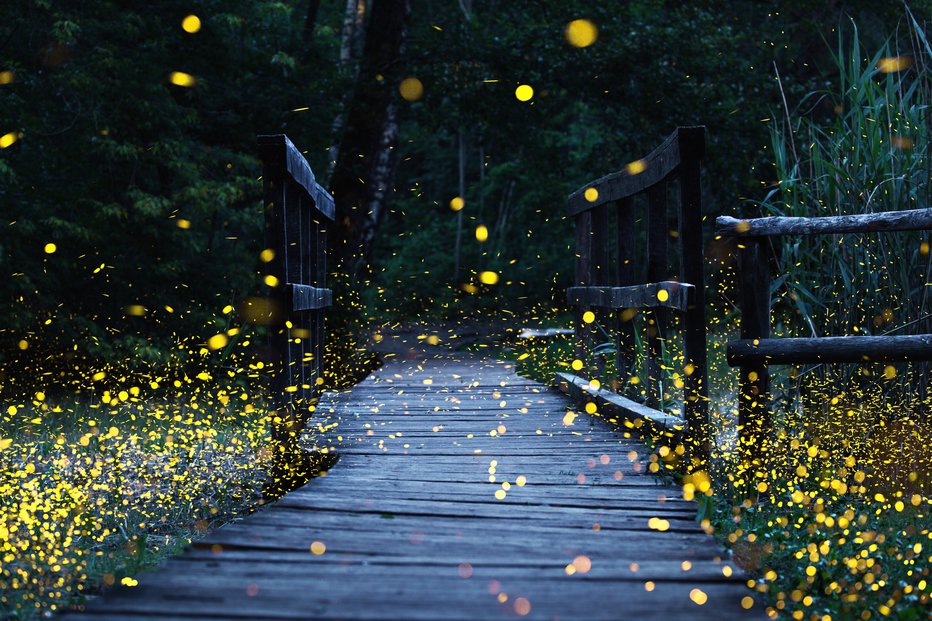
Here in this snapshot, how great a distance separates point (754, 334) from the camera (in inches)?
204

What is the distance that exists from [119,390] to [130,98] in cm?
348

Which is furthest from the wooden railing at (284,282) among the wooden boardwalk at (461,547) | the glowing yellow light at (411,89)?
the glowing yellow light at (411,89)

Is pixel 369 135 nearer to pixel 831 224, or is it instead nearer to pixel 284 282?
pixel 284 282

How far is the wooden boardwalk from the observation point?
292 cm

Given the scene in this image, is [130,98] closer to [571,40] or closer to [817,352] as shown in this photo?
[571,40]

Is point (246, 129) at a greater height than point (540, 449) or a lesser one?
greater

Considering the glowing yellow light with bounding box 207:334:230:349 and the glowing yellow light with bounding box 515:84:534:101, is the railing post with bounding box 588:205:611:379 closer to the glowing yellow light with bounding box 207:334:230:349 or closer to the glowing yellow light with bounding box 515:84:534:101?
the glowing yellow light with bounding box 207:334:230:349

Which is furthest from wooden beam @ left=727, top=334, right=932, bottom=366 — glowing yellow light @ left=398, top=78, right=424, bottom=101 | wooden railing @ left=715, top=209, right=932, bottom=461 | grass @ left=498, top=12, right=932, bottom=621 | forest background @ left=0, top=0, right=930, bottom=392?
glowing yellow light @ left=398, top=78, right=424, bottom=101

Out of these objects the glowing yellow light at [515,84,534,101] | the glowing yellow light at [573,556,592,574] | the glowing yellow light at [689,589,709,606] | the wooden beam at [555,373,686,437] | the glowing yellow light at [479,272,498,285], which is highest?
the glowing yellow light at [515,84,534,101]

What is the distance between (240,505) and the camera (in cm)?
613

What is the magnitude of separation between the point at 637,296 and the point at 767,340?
1063mm

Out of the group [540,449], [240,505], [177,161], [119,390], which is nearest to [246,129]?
[177,161]

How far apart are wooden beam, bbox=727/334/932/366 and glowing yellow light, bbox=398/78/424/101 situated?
8.95 meters

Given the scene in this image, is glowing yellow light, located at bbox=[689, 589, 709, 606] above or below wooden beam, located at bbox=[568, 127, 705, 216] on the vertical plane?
below
